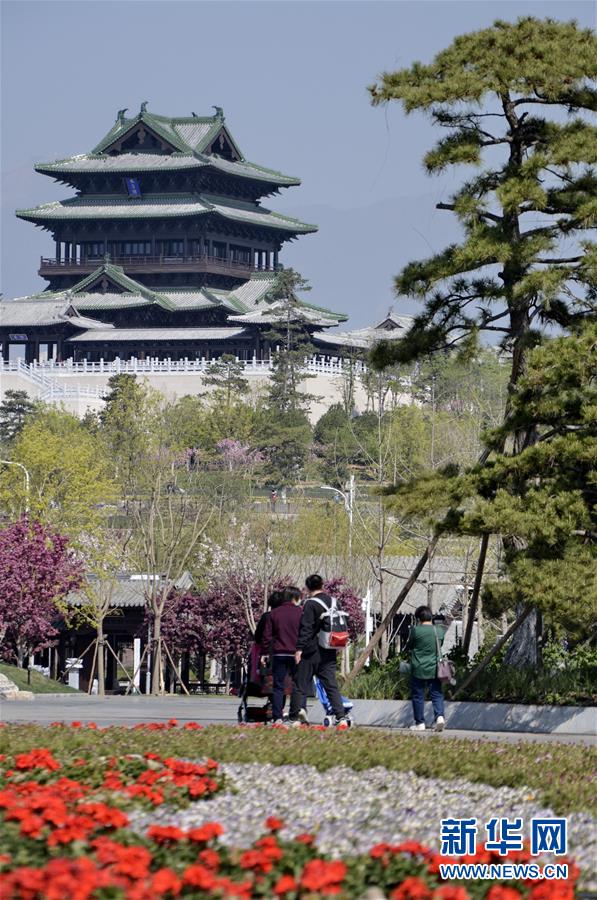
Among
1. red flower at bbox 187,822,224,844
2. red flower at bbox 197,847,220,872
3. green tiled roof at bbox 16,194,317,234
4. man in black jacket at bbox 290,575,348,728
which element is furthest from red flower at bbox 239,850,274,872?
green tiled roof at bbox 16,194,317,234

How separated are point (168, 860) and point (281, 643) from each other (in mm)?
7406

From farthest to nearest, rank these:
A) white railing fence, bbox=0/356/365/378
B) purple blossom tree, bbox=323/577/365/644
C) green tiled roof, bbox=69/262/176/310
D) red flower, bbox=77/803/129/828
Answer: green tiled roof, bbox=69/262/176/310, white railing fence, bbox=0/356/365/378, purple blossom tree, bbox=323/577/365/644, red flower, bbox=77/803/129/828

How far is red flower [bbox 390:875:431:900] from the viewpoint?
244 inches

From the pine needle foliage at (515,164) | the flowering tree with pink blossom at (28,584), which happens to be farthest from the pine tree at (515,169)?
the flowering tree with pink blossom at (28,584)

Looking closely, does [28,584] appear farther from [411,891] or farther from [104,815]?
[411,891]

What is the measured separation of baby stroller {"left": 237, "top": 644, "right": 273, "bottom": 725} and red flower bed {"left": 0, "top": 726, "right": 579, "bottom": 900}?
19.8 ft

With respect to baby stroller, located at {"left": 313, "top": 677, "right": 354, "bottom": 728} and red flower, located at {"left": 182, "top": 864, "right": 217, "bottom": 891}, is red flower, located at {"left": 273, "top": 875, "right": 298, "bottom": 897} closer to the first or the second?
red flower, located at {"left": 182, "top": 864, "right": 217, "bottom": 891}

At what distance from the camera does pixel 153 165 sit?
297ft

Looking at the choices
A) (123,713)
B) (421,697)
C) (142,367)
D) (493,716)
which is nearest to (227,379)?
(142,367)

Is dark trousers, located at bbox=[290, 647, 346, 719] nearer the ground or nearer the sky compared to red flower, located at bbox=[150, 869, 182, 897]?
nearer the sky

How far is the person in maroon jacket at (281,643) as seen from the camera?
1426cm

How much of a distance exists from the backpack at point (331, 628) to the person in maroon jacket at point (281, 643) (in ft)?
1.08

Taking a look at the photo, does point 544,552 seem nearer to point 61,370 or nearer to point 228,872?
point 228,872

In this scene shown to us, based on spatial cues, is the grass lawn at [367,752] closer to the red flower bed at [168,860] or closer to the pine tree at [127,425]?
the red flower bed at [168,860]
